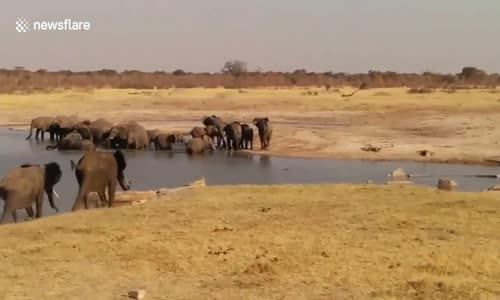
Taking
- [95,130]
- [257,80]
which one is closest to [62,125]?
[95,130]

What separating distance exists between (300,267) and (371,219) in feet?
9.76

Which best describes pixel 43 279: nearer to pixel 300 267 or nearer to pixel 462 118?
pixel 300 267

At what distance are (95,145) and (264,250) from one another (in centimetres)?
2247

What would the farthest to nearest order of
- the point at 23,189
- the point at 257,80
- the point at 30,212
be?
the point at 257,80 → the point at 30,212 → the point at 23,189

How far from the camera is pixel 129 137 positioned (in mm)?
30078

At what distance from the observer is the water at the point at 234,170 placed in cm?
1953

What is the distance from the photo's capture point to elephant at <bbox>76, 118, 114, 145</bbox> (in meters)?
32.1

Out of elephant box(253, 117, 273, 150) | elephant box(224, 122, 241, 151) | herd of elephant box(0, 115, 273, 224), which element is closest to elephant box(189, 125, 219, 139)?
herd of elephant box(0, 115, 273, 224)

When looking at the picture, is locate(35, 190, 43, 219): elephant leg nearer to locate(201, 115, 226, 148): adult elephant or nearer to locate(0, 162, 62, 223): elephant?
locate(0, 162, 62, 223): elephant

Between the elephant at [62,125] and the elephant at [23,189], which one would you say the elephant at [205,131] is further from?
the elephant at [23,189]

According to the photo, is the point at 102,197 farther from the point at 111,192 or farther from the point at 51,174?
the point at 51,174

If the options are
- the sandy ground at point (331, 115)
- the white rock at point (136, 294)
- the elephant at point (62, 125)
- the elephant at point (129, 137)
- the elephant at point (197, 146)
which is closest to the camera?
the white rock at point (136, 294)

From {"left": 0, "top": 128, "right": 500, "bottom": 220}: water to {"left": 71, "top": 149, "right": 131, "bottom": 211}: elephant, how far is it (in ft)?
2.35

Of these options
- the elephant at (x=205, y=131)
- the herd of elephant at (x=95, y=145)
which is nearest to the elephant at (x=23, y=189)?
the herd of elephant at (x=95, y=145)
